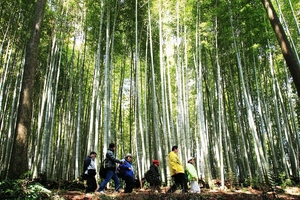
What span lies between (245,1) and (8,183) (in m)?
7.44

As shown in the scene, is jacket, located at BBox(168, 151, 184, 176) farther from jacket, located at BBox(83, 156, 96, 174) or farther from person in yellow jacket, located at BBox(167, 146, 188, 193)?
jacket, located at BBox(83, 156, 96, 174)

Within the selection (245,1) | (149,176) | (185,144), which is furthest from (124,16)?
(149,176)

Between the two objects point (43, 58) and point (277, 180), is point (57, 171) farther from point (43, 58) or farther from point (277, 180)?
point (277, 180)

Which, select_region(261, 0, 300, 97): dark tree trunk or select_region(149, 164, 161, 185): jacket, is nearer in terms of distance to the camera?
select_region(261, 0, 300, 97): dark tree trunk

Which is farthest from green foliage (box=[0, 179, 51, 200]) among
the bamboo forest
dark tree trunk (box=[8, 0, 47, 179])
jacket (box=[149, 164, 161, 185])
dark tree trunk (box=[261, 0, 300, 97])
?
dark tree trunk (box=[261, 0, 300, 97])

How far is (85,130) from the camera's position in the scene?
10852 millimetres

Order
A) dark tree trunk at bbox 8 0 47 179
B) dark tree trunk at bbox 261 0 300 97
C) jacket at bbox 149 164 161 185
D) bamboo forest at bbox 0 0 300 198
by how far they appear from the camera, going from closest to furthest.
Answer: dark tree trunk at bbox 8 0 47 179 → dark tree trunk at bbox 261 0 300 97 → jacket at bbox 149 164 161 185 → bamboo forest at bbox 0 0 300 198

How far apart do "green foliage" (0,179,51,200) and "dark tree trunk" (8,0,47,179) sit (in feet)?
1.01

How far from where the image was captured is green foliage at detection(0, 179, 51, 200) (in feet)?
10.4

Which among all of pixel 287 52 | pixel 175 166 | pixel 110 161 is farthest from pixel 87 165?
pixel 287 52

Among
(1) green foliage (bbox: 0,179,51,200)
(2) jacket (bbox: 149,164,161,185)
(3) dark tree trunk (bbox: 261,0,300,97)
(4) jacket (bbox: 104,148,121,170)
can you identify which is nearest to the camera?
(1) green foliage (bbox: 0,179,51,200)

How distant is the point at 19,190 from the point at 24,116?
1172 millimetres

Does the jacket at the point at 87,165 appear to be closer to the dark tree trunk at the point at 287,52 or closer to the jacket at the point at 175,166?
the jacket at the point at 175,166

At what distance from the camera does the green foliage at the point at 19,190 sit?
10.4 feet
